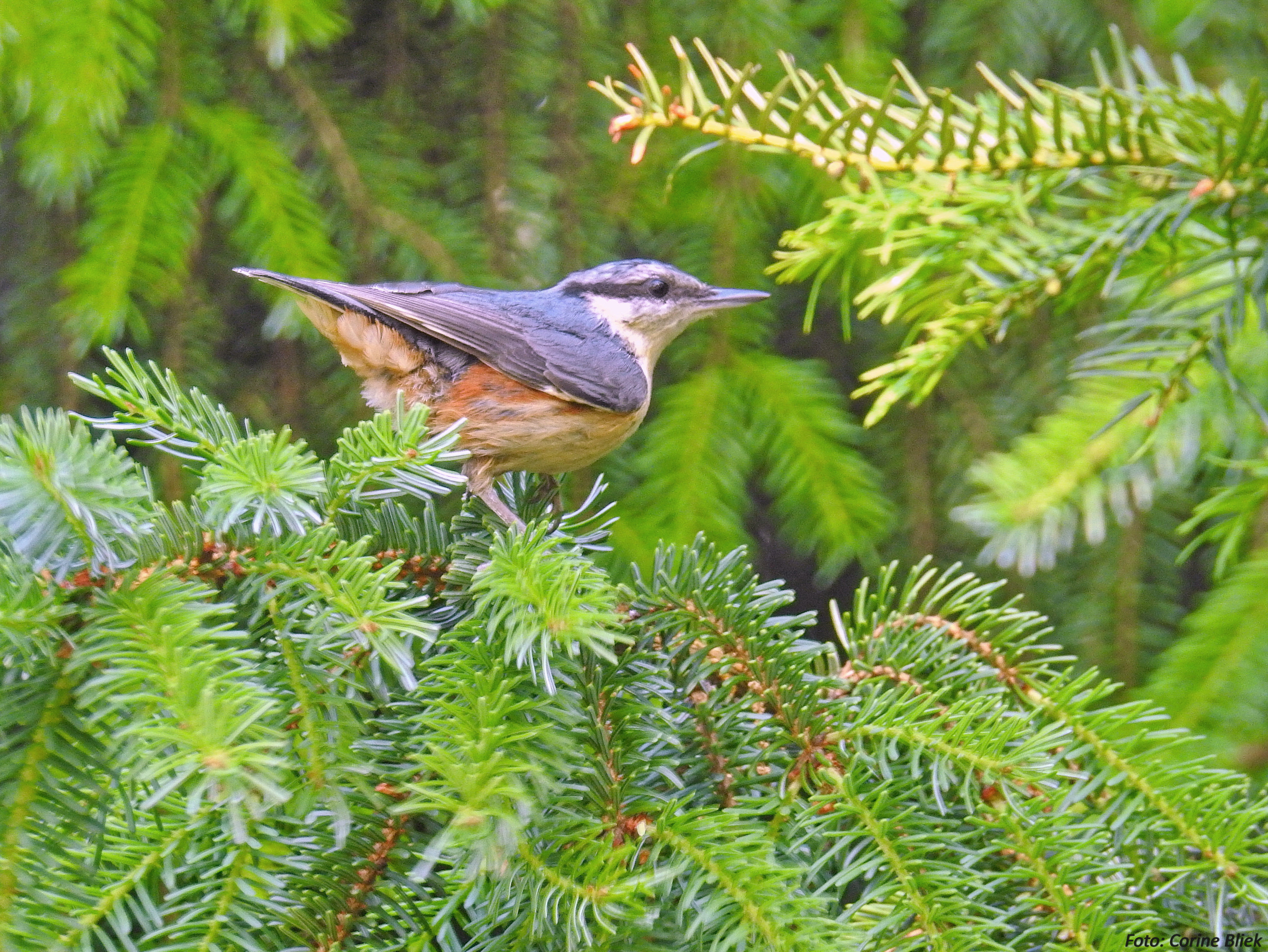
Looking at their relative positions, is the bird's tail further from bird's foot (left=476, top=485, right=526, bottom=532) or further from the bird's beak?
the bird's beak

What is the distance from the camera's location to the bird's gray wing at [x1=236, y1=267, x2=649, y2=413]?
2.12 m

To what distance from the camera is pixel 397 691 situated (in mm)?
1204

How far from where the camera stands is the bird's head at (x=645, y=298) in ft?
7.82

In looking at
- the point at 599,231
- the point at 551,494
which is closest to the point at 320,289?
the point at 551,494

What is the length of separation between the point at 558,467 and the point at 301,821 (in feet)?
4.12

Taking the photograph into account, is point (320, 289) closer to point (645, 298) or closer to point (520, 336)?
point (520, 336)

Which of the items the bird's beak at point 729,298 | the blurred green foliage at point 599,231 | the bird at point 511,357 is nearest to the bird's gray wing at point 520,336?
the bird at point 511,357

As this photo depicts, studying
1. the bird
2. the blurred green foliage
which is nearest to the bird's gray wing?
the bird

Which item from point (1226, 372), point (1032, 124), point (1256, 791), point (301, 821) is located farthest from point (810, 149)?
point (1256, 791)

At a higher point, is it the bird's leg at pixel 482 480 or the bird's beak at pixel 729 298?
the bird's beak at pixel 729 298

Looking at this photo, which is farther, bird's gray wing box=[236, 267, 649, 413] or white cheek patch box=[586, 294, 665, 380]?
white cheek patch box=[586, 294, 665, 380]

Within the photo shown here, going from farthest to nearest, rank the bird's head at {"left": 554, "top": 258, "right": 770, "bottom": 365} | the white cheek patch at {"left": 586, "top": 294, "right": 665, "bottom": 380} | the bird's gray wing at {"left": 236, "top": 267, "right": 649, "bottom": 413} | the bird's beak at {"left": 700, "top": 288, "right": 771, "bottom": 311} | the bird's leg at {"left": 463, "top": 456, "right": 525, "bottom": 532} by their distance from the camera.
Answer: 1. the white cheek patch at {"left": 586, "top": 294, "right": 665, "bottom": 380}
2. the bird's head at {"left": 554, "top": 258, "right": 770, "bottom": 365}
3. the bird's beak at {"left": 700, "top": 288, "right": 771, "bottom": 311}
4. the bird's gray wing at {"left": 236, "top": 267, "right": 649, "bottom": 413}
5. the bird's leg at {"left": 463, "top": 456, "right": 525, "bottom": 532}

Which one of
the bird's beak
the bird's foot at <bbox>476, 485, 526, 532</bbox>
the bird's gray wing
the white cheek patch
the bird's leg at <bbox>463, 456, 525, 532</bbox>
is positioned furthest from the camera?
the white cheek patch

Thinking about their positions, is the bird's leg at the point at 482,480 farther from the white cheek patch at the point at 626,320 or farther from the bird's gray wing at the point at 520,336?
the white cheek patch at the point at 626,320
